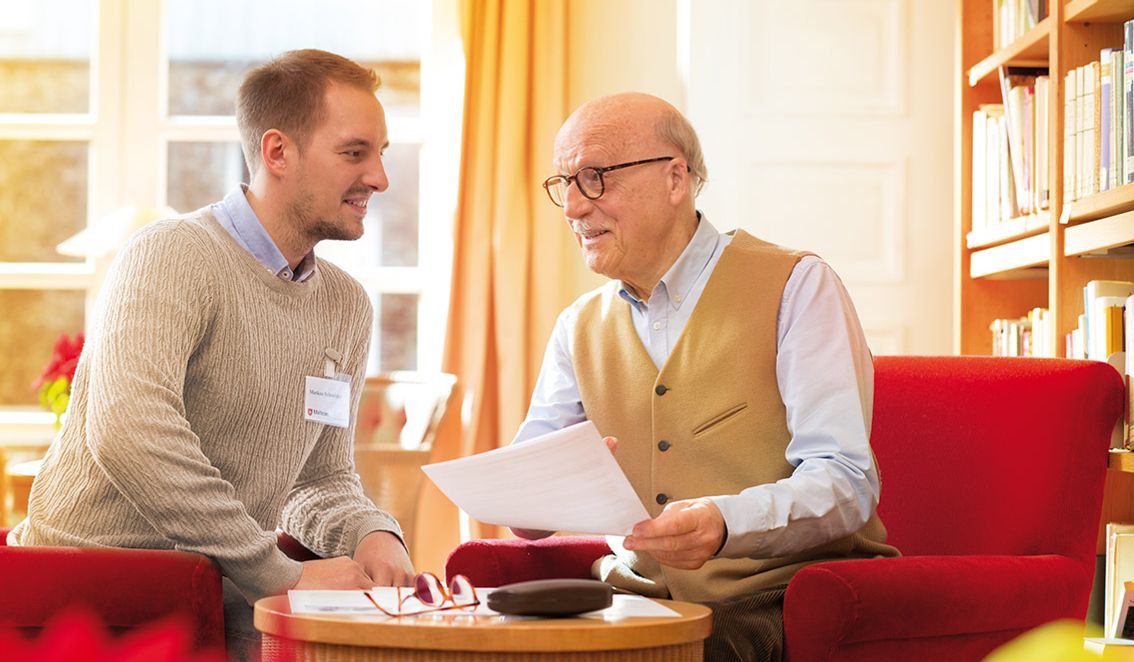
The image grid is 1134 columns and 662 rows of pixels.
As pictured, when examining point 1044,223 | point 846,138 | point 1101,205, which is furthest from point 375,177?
point 846,138

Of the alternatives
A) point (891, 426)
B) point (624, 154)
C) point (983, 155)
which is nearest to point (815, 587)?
point (891, 426)

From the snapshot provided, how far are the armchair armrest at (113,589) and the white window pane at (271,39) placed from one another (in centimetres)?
330

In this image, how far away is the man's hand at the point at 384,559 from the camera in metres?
1.92

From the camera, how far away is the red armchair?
5.51ft

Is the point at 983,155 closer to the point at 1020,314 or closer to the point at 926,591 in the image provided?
the point at 1020,314

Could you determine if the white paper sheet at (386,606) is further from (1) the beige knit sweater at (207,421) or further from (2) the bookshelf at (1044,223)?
(2) the bookshelf at (1044,223)

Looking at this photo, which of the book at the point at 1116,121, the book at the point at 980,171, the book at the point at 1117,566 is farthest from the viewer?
the book at the point at 980,171

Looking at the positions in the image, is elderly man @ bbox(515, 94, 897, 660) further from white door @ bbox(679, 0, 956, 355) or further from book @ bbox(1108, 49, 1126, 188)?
white door @ bbox(679, 0, 956, 355)

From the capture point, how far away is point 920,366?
7.29 ft

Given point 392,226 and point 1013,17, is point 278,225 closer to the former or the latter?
point 1013,17

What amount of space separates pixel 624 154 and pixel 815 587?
0.82 m

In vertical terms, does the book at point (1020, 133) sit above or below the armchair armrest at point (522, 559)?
above

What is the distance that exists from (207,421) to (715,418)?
30.8 inches

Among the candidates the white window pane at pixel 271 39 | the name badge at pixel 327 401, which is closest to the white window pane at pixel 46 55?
the white window pane at pixel 271 39
